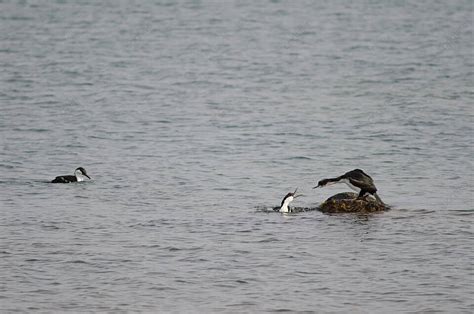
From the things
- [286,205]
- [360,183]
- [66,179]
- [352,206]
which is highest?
[66,179]

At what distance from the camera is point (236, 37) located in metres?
58.6

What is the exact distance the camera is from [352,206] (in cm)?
2172

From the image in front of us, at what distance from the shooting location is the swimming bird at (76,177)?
80.8ft

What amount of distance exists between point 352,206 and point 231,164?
22.1 feet

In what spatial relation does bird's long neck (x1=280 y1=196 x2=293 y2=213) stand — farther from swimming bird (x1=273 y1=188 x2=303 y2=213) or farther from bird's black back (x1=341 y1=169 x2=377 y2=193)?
bird's black back (x1=341 y1=169 x2=377 y2=193)

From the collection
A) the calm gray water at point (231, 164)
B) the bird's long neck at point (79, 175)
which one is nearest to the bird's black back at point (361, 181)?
the calm gray water at point (231, 164)

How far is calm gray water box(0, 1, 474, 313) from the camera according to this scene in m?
16.7

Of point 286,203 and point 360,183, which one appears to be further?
point 360,183

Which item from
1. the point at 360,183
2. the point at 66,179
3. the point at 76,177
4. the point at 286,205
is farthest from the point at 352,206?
the point at 66,179

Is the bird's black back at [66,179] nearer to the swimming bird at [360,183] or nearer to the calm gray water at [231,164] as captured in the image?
the calm gray water at [231,164]

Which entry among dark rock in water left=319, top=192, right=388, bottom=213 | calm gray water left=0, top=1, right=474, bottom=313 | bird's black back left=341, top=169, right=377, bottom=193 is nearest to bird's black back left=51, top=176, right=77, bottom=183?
calm gray water left=0, top=1, right=474, bottom=313

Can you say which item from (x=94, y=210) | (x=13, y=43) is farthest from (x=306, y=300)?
(x=13, y=43)

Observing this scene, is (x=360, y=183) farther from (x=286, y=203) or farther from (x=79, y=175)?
(x=79, y=175)

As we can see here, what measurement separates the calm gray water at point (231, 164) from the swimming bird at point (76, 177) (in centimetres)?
33
